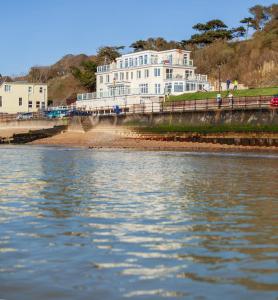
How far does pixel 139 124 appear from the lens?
6000cm

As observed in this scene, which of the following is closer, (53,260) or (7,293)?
(7,293)

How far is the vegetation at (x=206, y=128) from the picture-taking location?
46.3m

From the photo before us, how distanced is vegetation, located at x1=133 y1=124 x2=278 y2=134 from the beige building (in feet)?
147

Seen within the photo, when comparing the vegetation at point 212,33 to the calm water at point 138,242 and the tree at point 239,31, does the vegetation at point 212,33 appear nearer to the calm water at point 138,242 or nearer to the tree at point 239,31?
the tree at point 239,31

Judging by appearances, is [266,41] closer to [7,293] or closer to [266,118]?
[266,118]

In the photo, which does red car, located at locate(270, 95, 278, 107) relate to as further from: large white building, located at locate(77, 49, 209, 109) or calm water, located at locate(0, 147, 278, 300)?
calm water, located at locate(0, 147, 278, 300)

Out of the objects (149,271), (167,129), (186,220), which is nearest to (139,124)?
(167,129)

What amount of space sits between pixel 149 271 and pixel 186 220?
4.09m

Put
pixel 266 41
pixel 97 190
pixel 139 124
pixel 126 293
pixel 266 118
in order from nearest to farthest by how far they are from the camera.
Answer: pixel 126 293 < pixel 97 190 < pixel 266 118 < pixel 139 124 < pixel 266 41

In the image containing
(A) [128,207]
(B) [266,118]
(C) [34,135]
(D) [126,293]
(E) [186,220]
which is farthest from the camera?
(C) [34,135]

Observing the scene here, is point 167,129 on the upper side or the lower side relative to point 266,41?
lower

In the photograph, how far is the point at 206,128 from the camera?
5134 cm

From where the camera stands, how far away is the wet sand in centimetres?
4812

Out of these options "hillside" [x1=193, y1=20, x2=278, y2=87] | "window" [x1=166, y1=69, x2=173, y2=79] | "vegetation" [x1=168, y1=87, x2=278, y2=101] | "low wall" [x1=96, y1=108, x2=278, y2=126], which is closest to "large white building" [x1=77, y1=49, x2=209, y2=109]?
"window" [x1=166, y1=69, x2=173, y2=79]
